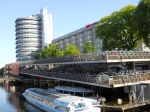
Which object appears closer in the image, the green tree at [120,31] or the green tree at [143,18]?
the green tree at [143,18]

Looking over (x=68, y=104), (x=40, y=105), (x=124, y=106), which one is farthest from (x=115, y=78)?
(x=40, y=105)

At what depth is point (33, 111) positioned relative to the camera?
51688mm

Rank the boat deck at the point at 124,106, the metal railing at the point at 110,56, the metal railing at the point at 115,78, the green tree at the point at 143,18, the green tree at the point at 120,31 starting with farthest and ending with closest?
the green tree at the point at 120,31 → the green tree at the point at 143,18 → the metal railing at the point at 110,56 → the metal railing at the point at 115,78 → the boat deck at the point at 124,106

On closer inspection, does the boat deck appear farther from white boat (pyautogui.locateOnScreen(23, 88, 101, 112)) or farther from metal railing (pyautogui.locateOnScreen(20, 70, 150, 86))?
metal railing (pyautogui.locateOnScreen(20, 70, 150, 86))

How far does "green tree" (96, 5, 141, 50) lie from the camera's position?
3010 inches

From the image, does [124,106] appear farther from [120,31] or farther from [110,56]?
[120,31]

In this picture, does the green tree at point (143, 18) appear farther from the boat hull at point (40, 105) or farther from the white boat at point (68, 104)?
the boat hull at point (40, 105)

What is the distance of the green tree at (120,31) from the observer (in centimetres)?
7645

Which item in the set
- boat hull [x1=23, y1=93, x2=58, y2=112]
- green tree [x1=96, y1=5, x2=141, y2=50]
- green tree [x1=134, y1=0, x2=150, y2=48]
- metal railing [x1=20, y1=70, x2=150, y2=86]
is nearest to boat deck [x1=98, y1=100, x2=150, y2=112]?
metal railing [x1=20, y1=70, x2=150, y2=86]

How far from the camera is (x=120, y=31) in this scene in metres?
78.2

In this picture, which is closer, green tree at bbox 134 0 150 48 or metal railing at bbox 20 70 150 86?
metal railing at bbox 20 70 150 86

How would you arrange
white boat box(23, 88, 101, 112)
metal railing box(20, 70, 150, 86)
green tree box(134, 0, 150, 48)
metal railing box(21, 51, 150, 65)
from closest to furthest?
white boat box(23, 88, 101, 112)
metal railing box(20, 70, 150, 86)
metal railing box(21, 51, 150, 65)
green tree box(134, 0, 150, 48)

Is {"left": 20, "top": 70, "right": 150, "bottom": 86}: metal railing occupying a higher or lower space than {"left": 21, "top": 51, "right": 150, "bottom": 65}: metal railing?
lower

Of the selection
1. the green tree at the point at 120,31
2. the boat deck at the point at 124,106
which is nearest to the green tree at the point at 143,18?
the green tree at the point at 120,31
